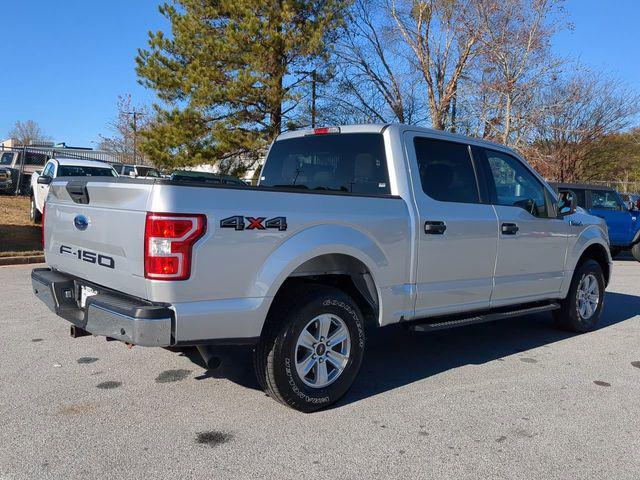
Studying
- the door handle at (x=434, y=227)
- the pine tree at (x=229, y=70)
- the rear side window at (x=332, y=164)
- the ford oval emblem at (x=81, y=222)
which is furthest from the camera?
the pine tree at (x=229, y=70)

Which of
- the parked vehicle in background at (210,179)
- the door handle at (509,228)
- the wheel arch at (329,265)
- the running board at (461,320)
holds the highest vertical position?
the parked vehicle in background at (210,179)

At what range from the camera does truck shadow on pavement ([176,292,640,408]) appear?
4488 mm

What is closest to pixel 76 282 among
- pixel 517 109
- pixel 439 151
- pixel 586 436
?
pixel 439 151

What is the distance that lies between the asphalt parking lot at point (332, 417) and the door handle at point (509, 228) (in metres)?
1.20

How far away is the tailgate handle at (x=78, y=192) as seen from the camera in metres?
3.76

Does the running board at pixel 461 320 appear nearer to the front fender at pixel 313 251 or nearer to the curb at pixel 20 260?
the front fender at pixel 313 251

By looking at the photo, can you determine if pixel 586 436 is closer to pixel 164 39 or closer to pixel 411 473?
pixel 411 473

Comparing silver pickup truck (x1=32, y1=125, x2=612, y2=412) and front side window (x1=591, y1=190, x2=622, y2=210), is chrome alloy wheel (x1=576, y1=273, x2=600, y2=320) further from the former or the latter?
front side window (x1=591, y1=190, x2=622, y2=210)

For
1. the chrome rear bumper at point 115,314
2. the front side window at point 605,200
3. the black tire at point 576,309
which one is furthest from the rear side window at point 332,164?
the front side window at point 605,200

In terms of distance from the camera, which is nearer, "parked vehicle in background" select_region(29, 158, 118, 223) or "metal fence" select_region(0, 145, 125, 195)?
Answer: "parked vehicle in background" select_region(29, 158, 118, 223)

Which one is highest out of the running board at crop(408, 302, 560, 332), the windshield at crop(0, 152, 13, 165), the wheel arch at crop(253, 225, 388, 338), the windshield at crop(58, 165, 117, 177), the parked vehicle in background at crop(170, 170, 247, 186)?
the windshield at crop(0, 152, 13, 165)

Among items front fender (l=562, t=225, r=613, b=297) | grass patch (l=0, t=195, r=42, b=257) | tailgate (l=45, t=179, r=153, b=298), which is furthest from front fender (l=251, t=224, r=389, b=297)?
grass patch (l=0, t=195, r=42, b=257)

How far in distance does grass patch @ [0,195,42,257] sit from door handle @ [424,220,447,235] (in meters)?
9.08

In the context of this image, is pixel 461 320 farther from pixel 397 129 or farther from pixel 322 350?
pixel 397 129
